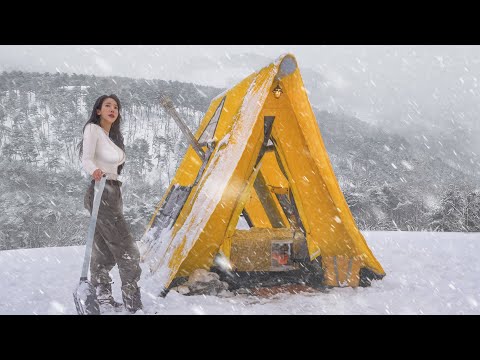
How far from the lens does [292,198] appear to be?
17.1 ft

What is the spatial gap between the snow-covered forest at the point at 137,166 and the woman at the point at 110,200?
85.3 feet

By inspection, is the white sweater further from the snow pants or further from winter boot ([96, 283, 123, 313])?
winter boot ([96, 283, 123, 313])

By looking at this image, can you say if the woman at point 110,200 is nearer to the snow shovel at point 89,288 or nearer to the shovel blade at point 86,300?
the snow shovel at point 89,288

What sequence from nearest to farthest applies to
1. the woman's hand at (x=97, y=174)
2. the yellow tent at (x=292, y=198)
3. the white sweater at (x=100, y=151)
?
the woman's hand at (x=97, y=174)
the white sweater at (x=100, y=151)
the yellow tent at (x=292, y=198)

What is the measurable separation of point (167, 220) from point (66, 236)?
33943mm

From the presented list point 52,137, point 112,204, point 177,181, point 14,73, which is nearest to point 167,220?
point 177,181

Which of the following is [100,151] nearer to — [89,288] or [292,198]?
[89,288]

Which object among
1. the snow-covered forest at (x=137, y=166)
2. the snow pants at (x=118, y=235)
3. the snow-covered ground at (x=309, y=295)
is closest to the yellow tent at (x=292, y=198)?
the snow-covered ground at (x=309, y=295)

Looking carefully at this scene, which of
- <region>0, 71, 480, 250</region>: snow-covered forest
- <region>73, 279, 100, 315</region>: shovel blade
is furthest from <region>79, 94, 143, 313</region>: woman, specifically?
<region>0, 71, 480, 250</region>: snow-covered forest

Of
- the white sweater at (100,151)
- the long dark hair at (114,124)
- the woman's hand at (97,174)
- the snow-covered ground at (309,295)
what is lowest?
the snow-covered ground at (309,295)

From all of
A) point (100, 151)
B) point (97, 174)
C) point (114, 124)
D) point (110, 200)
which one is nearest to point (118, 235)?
point (110, 200)

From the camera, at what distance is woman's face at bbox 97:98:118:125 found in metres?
3.48

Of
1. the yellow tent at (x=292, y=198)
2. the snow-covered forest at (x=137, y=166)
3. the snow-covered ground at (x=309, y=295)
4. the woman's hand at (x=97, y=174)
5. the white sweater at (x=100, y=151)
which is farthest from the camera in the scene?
the snow-covered forest at (x=137, y=166)

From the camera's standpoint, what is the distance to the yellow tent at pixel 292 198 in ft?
15.0
